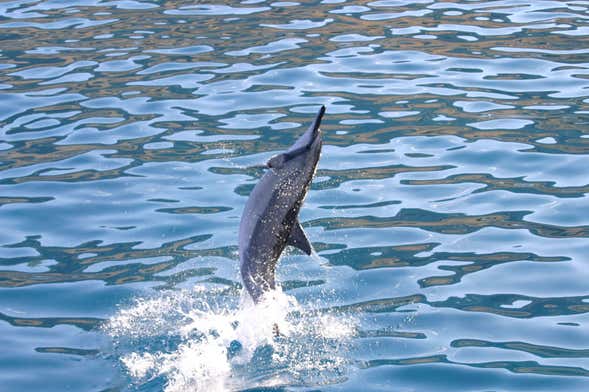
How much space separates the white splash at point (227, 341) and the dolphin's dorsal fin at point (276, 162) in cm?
79

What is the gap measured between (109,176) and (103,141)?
89cm

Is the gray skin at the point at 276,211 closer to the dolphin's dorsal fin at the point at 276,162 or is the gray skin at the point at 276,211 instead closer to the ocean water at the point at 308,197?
the dolphin's dorsal fin at the point at 276,162

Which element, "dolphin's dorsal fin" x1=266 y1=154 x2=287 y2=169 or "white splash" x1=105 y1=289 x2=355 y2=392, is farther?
"white splash" x1=105 y1=289 x2=355 y2=392

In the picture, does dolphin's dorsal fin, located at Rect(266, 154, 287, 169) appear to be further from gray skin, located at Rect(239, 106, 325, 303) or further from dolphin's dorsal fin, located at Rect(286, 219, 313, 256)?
dolphin's dorsal fin, located at Rect(286, 219, 313, 256)

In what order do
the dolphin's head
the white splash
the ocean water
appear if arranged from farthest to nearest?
the ocean water < the white splash < the dolphin's head

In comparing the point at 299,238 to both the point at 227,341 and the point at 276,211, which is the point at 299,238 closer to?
the point at 276,211

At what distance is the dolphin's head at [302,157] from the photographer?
19.6 ft

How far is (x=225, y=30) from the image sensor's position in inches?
530

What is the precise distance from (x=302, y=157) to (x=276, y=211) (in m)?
0.33

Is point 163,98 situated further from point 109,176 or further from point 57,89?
point 109,176

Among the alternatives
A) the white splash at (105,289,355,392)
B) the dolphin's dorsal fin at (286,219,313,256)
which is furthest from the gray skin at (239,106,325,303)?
the white splash at (105,289,355,392)

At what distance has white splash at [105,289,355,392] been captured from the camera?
20.7ft

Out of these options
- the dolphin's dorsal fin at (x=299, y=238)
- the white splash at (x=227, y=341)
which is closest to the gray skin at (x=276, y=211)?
the dolphin's dorsal fin at (x=299, y=238)

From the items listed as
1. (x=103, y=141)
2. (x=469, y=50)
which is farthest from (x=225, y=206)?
(x=469, y=50)
